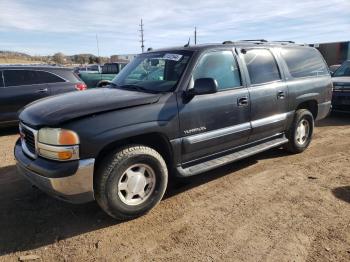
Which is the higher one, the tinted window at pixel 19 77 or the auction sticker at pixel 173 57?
the auction sticker at pixel 173 57

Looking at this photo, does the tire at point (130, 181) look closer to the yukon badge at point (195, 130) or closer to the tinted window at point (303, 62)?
the yukon badge at point (195, 130)

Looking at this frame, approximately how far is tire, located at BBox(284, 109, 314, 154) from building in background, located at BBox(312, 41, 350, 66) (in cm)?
2565

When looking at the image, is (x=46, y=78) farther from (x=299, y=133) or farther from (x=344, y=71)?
(x=344, y=71)

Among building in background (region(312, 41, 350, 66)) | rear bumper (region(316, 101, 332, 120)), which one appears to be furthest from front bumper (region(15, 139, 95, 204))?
building in background (region(312, 41, 350, 66))

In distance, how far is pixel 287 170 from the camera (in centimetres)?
527

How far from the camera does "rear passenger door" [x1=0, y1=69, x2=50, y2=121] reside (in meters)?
7.92

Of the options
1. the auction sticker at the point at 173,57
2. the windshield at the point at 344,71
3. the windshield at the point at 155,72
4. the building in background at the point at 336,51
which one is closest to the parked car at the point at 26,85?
the windshield at the point at 155,72

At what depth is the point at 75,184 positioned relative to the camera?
10.9ft

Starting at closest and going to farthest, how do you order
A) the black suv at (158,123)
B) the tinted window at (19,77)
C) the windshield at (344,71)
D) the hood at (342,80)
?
1. the black suv at (158,123)
2. the tinted window at (19,77)
3. the hood at (342,80)
4. the windshield at (344,71)

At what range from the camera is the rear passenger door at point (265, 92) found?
4914 mm

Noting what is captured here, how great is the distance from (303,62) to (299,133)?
1.25 m

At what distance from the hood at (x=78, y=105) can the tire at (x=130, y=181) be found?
49 centimetres

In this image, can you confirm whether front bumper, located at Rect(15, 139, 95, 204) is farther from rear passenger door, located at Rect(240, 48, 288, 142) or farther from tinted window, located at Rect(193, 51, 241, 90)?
rear passenger door, located at Rect(240, 48, 288, 142)

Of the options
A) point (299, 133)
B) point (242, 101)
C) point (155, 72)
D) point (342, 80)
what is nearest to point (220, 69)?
point (242, 101)
